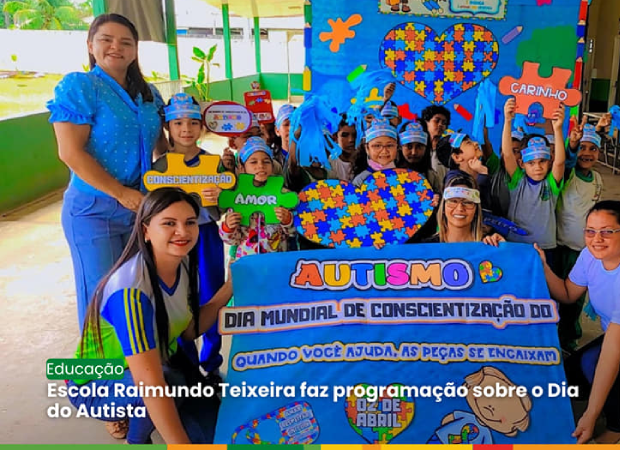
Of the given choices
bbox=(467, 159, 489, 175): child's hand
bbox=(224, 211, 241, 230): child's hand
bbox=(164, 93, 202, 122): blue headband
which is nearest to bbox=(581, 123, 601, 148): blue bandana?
bbox=(467, 159, 489, 175): child's hand

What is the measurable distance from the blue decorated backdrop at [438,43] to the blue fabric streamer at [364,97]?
0.11 meters

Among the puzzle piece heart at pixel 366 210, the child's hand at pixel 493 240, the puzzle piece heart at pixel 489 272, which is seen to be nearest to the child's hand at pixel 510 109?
the puzzle piece heart at pixel 366 210

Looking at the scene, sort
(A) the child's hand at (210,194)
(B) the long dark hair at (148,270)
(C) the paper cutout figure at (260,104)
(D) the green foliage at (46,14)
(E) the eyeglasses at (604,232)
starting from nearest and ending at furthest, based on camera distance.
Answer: (B) the long dark hair at (148,270)
(E) the eyeglasses at (604,232)
(A) the child's hand at (210,194)
(C) the paper cutout figure at (260,104)
(D) the green foliage at (46,14)

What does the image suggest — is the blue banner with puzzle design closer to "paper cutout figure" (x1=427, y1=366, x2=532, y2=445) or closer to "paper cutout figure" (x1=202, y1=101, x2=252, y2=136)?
"paper cutout figure" (x1=427, y1=366, x2=532, y2=445)

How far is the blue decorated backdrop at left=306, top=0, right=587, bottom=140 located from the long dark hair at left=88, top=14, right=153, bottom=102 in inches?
80.1

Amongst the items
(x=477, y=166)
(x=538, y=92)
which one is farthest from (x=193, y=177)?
(x=538, y=92)

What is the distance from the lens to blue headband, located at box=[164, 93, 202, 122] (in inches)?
83.8

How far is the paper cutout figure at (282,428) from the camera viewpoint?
1.71m

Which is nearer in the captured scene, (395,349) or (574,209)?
(395,349)

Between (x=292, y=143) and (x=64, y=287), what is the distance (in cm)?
213

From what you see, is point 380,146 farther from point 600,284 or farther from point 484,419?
point 484,419

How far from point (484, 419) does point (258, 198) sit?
1109 mm

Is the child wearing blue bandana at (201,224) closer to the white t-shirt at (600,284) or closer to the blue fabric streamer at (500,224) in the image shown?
the blue fabric streamer at (500,224)

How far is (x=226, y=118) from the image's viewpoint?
2.28 metres
